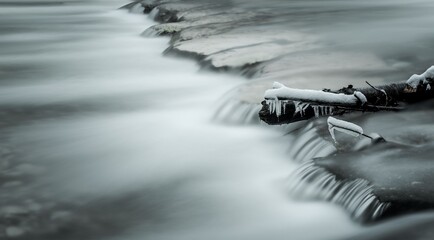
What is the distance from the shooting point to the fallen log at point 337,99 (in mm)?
4125

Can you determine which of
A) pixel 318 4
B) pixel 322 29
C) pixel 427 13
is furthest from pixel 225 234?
pixel 318 4

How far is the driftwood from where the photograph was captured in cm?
412

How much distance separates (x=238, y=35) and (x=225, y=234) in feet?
17.8

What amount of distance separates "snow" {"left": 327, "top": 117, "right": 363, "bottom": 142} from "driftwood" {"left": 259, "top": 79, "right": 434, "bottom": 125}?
0.76 ft

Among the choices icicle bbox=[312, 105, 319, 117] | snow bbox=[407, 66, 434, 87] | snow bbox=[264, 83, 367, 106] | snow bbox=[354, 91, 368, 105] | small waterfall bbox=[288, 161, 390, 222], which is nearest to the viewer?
small waterfall bbox=[288, 161, 390, 222]

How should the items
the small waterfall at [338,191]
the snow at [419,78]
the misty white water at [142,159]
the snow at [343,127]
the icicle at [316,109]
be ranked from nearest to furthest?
the small waterfall at [338,191] → the misty white water at [142,159] → the snow at [343,127] → the icicle at [316,109] → the snow at [419,78]

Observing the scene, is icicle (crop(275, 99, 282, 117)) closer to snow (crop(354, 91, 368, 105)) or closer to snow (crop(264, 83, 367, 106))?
snow (crop(264, 83, 367, 106))

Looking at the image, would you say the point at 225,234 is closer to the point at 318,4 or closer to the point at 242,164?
the point at 242,164

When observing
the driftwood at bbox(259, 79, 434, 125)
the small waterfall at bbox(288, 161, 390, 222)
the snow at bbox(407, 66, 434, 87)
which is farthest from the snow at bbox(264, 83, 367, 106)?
the snow at bbox(407, 66, 434, 87)

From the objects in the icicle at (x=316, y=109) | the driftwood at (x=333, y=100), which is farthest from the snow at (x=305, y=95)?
the icicle at (x=316, y=109)

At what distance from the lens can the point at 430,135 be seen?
417 cm

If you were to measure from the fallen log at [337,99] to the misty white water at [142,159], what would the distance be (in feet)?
1.22

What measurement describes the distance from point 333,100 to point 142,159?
1621 mm

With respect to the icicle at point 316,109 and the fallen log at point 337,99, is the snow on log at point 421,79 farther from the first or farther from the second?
the icicle at point 316,109
